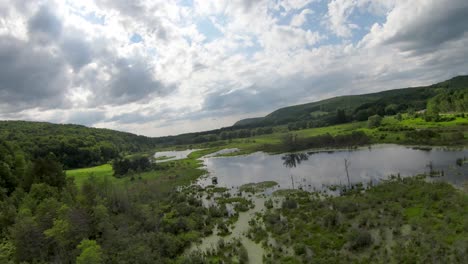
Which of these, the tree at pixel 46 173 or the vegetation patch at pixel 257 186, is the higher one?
the tree at pixel 46 173

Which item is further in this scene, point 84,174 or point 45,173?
point 84,174

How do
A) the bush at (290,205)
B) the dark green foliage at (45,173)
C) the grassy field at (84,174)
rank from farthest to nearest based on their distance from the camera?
the grassy field at (84,174), the dark green foliage at (45,173), the bush at (290,205)

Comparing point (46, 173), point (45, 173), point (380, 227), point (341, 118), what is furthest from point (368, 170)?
point (341, 118)

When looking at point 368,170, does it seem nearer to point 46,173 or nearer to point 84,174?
point 46,173

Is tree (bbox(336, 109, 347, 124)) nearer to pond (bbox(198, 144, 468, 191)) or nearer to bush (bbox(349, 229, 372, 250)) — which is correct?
pond (bbox(198, 144, 468, 191))

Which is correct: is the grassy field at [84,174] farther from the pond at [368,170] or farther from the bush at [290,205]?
the bush at [290,205]

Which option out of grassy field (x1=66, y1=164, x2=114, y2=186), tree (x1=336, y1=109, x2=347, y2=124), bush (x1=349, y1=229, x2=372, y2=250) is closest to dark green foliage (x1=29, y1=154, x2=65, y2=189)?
grassy field (x1=66, y1=164, x2=114, y2=186)

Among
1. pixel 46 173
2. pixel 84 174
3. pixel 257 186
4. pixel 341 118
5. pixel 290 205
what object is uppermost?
pixel 341 118

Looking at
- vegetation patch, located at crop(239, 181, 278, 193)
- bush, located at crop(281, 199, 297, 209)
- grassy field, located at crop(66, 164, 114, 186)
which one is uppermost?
grassy field, located at crop(66, 164, 114, 186)

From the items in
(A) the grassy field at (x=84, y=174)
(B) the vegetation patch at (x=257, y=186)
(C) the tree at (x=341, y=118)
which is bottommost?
(B) the vegetation patch at (x=257, y=186)

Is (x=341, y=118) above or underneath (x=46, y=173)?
above

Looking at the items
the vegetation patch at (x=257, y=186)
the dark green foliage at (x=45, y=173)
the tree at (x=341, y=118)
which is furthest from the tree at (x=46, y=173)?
the tree at (x=341, y=118)

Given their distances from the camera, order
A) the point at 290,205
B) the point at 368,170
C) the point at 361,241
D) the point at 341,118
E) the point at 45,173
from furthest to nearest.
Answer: the point at 341,118 < the point at 368,170 < the point at 45,173 < the point at 290,205 < the point at 361,241

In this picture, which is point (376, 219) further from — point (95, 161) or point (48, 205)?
point (95, 161)
